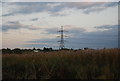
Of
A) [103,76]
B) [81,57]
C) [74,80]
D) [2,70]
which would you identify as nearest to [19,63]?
[2,70]

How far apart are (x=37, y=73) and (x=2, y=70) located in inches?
106

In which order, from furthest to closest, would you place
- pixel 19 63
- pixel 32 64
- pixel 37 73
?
1. pixel 19 63
2. pixel 32 64
3. pixel 37 73

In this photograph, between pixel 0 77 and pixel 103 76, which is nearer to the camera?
pixel 103 76

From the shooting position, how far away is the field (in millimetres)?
11875

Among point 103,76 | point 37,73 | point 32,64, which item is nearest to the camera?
point 103,76

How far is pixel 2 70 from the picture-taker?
14781 mm

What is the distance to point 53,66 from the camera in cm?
1314

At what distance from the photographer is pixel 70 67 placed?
1275 cm

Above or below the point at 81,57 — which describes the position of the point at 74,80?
below

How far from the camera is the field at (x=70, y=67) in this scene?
1188 centimetres

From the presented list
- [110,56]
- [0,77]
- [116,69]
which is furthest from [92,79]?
[0,77]

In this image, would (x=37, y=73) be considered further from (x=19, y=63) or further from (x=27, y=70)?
(x=19, y=63)

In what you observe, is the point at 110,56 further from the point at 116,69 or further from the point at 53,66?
the point at 53,66

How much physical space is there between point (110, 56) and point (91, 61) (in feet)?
2.96
